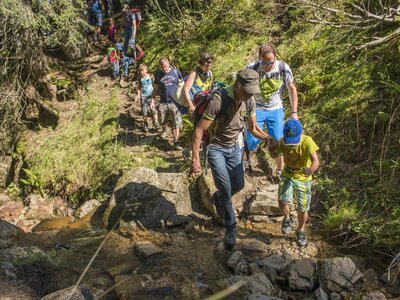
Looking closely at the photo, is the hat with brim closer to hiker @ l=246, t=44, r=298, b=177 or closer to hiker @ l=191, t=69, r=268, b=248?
hiker @ l=191, t=69, r=268, b=248

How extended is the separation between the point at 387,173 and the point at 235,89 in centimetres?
307

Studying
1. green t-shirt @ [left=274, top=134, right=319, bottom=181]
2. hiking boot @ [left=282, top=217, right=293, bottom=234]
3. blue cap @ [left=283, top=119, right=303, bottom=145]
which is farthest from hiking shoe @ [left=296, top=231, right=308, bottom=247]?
blue cap @ [left=283, top=119, right=303, bottom=145]

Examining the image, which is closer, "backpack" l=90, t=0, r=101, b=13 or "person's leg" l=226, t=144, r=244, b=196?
"person's leg" l=226, t=144, r=244, b=196

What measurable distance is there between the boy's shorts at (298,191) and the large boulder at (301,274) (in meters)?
0.72

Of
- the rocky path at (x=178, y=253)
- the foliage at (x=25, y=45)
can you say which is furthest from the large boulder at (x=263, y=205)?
the foliage at (x=25, y=45)

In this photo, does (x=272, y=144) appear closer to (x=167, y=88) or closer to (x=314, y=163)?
(x=314, y=163)

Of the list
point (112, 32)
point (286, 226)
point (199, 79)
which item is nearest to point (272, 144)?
point (286, 226)

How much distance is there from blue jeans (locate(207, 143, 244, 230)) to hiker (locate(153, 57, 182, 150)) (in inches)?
132

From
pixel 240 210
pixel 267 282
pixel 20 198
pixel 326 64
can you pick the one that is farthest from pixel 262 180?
pixel 20 198

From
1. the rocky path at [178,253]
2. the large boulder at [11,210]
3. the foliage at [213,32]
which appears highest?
the foliage at [213,32]

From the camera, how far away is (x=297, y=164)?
4910 mm

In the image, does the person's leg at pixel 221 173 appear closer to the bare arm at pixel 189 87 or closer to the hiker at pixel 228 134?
the hiker at pixel 228 134

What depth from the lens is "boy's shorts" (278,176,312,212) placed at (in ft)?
16.2

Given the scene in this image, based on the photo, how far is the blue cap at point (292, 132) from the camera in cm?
464
